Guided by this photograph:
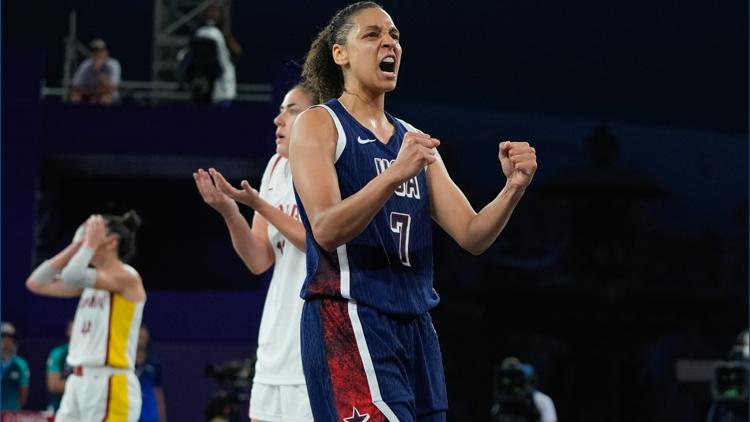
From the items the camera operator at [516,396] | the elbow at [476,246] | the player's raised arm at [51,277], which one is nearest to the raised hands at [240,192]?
the elbow at [476,246]

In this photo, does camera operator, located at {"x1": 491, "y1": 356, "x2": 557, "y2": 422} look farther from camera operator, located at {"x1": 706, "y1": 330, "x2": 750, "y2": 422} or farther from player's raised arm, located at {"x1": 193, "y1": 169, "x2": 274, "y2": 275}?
player's raised arm, located at {"x1": 193, "y1": 169, "x2": 274, "y2": 275}

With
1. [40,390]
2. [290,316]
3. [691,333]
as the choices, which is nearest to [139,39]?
[40,390]

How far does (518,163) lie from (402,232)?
34cm

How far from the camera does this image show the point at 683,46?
1786cm

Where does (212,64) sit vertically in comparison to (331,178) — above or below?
above

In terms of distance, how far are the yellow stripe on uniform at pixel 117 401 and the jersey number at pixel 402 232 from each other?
3.68 meters

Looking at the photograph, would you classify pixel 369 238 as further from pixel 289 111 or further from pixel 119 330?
pixel 119 330

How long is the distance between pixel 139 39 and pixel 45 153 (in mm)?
4227

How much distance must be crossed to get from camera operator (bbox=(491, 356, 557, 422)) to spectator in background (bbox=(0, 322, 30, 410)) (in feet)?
14.3

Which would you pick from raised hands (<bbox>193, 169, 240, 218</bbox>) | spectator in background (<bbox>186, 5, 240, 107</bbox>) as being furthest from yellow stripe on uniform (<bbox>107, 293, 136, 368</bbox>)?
spectator in background (<bbox>186, 5, 240, 107</bbox>)

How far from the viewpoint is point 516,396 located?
421 inches

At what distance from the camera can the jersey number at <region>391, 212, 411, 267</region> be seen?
3.10m

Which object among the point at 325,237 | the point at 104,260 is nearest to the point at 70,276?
the point at 104,260

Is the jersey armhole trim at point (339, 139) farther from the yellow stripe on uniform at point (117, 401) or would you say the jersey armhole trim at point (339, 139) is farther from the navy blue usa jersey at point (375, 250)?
the yellow stripe on uniform at point (117, 401)
